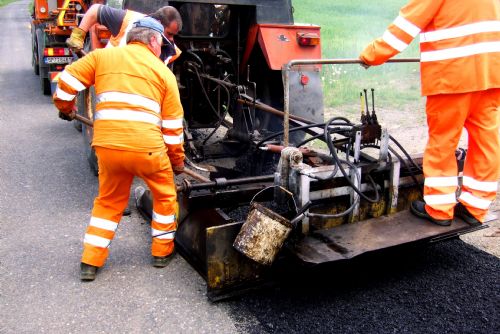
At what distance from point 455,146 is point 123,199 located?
80.4 inches

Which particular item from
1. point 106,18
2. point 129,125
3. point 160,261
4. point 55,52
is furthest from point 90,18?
point 55,52

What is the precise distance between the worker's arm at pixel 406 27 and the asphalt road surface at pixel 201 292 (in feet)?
3.82

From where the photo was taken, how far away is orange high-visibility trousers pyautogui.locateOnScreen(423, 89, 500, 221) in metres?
3.19

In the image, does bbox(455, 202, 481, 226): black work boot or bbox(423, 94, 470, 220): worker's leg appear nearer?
bbox(423, 94, 470, 220): worker's leg

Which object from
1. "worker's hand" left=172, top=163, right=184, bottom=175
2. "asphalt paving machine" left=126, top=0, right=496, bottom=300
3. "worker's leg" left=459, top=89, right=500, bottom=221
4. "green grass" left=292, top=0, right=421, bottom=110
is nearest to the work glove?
"asphalt paving machine" left=126, top=0, right=496, bottom=300

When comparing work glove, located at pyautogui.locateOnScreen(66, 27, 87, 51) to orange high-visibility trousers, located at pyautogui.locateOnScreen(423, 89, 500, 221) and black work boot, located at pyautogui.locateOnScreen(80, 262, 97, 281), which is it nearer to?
black work boot, located at pyautogui.locateOnScreen(80, 262, 97, 281)

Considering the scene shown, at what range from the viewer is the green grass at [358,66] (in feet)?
29.0

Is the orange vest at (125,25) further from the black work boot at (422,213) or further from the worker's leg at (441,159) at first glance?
the black work boot at (422,213)

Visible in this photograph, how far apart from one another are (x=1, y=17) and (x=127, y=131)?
92.9 ft

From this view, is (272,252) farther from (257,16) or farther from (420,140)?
(420,140)

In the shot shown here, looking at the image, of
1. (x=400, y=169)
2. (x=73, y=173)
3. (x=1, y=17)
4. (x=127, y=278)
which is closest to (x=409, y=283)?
(x=400, y=169)

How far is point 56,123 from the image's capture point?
7500 mm

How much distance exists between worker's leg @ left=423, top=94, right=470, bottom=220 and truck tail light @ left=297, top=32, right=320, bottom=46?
5.83 ft

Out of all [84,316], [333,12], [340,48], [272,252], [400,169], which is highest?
[333,12]
